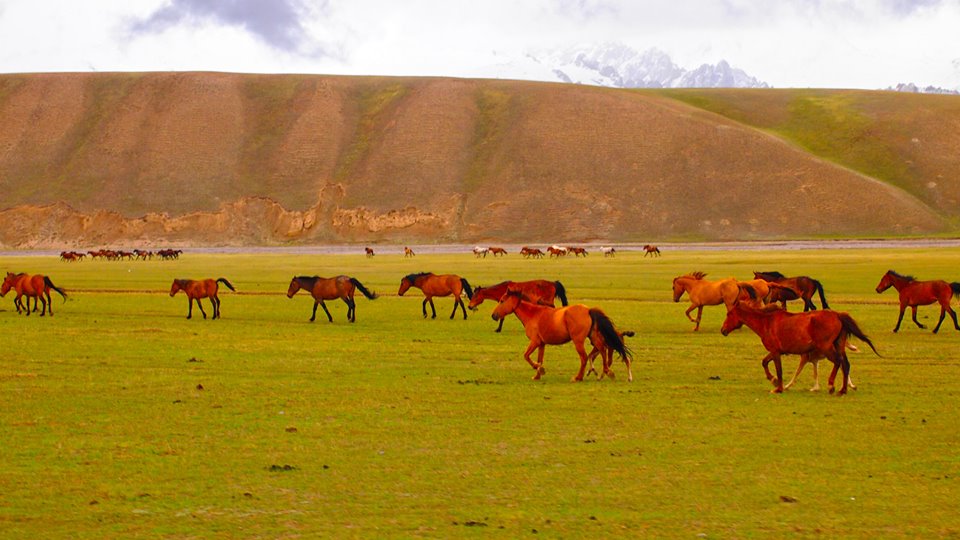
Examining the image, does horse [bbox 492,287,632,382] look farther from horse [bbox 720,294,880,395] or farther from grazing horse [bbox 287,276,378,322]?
grazing horse [bbox 287,276,378,322]

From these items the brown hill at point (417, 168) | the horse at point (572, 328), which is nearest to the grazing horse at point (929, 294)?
the horse at point (572, 328)

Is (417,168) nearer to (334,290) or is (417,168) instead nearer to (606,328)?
(334,290)

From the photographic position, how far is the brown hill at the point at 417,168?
458ft

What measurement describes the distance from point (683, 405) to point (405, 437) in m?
4.48

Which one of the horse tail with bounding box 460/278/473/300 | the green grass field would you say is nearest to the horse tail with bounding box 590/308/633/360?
the green grass field

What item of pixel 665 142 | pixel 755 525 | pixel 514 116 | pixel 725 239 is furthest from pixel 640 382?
pixel 514 116

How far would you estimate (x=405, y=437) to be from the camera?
13.4 metres

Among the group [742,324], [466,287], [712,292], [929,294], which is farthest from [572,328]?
[466,287]

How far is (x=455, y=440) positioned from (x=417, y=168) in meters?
141

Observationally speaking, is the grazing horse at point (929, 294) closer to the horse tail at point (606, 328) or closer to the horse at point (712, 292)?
the horse at point (712, 292)


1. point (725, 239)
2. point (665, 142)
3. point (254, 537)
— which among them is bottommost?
point (254, 537)

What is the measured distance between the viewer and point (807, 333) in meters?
16.2

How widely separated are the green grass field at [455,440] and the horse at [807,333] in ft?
A: 1.95

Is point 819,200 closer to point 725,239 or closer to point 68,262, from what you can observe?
point 725,239
